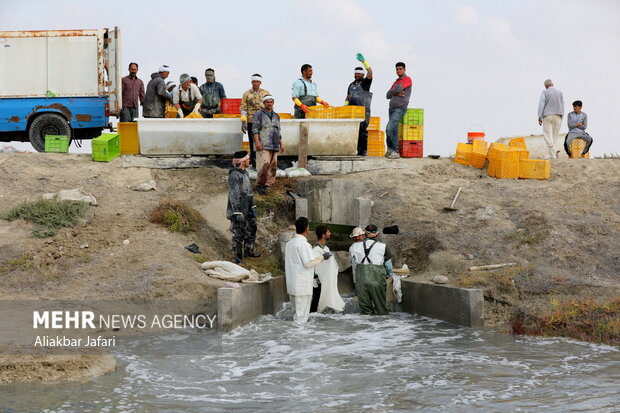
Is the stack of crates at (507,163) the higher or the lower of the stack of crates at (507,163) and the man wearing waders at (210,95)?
the lower

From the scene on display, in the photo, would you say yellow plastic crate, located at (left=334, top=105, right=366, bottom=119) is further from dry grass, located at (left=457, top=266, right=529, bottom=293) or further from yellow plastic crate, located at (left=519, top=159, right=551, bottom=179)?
dry grass, located at (left=457, top=266, right=529, bottom=293)

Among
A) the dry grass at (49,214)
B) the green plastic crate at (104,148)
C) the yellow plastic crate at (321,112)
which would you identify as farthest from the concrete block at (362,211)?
the green plastic crate at (104,148)

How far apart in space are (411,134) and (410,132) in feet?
0.18

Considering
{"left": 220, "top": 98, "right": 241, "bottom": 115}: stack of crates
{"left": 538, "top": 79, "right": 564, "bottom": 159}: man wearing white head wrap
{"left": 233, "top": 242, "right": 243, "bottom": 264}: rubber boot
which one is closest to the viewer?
{"left": 233, "top": 242, "right": 243, "bottom": 264}: rubber boot

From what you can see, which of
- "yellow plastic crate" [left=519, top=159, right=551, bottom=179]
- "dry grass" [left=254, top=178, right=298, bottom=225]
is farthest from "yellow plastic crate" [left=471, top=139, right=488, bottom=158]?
"dry grass" [left=254, top=178, right=298, bottom=225]

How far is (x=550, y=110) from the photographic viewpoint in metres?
21.1

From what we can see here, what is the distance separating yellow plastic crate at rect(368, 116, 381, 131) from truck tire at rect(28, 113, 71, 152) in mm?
7483

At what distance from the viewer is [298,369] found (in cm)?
1033

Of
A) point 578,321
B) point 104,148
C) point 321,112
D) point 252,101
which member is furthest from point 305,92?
point 578,321

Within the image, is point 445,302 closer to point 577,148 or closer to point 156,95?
point 156,95

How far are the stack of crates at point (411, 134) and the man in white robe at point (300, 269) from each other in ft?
26.3

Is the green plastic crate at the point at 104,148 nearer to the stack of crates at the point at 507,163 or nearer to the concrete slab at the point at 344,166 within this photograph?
the concrete slab at the point at 344,166

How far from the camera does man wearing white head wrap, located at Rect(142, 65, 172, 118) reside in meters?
20.2

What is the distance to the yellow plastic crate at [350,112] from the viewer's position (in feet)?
63.1
